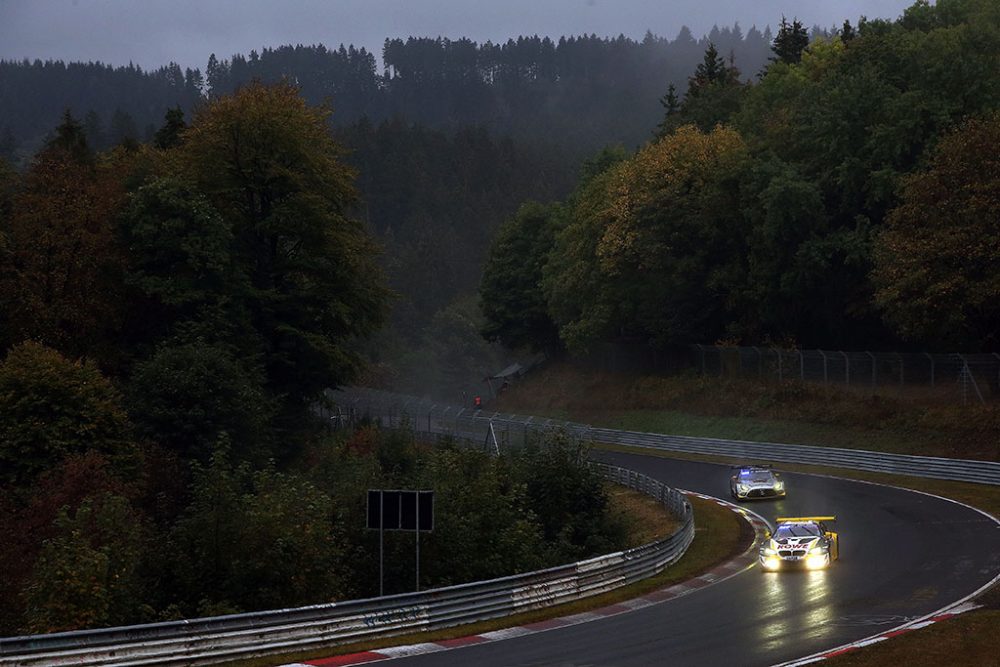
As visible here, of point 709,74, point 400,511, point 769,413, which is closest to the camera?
point 400,511

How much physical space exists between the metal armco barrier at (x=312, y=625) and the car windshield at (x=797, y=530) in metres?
4.91

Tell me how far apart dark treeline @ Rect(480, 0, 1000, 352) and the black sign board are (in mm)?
35942

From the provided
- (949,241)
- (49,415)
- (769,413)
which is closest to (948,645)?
(49,415)

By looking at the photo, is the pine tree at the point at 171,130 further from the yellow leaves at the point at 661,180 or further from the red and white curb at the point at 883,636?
the red and white curb at the point at 883,636

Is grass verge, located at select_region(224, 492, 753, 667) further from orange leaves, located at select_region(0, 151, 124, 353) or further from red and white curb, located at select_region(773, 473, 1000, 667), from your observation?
orange leaves, located at select_region(0, 151, 124, 353)

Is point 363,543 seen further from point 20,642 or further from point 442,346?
point 442,346

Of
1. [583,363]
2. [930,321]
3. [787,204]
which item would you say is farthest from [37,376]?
[583,363]

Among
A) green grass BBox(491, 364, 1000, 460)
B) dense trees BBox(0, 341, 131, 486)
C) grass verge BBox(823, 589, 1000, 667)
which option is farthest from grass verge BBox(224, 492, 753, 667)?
dense trees BBox(0, 341, 131, 486)

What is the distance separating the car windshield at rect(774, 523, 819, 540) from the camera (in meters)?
31.9

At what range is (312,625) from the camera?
2175cm

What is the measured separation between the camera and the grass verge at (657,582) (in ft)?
70.9

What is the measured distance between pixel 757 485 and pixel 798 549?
701 inches

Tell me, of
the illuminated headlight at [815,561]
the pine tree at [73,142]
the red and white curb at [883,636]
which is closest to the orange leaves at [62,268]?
the pine tree at [73,142]

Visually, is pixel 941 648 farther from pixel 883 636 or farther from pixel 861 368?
pixel 861 368
